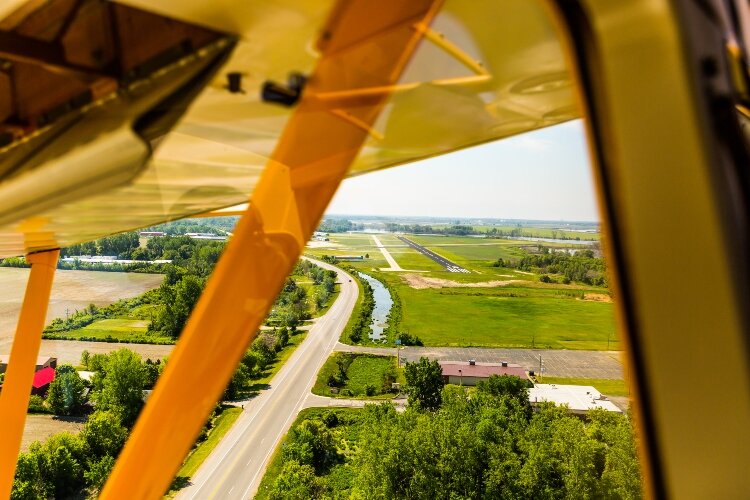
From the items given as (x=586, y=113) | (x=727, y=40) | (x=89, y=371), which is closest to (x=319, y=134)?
(x=586, y=113)

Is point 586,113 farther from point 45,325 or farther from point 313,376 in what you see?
point 45,325

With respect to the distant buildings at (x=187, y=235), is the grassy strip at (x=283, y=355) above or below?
below

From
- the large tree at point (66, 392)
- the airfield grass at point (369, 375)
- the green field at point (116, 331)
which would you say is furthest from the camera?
the airfield grass at point (369, 375)

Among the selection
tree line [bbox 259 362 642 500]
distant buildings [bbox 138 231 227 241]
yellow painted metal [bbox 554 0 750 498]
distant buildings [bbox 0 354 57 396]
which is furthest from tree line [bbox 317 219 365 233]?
distant buildings [bbox 0 354 57 396]

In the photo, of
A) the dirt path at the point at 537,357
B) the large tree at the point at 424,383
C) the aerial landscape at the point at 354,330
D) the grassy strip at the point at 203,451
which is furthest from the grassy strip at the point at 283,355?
the large tree at the point at 424,383

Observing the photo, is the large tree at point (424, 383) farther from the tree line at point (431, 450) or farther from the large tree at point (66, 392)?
the large tree at point (66, 392)

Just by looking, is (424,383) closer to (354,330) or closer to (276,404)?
(276,404)
